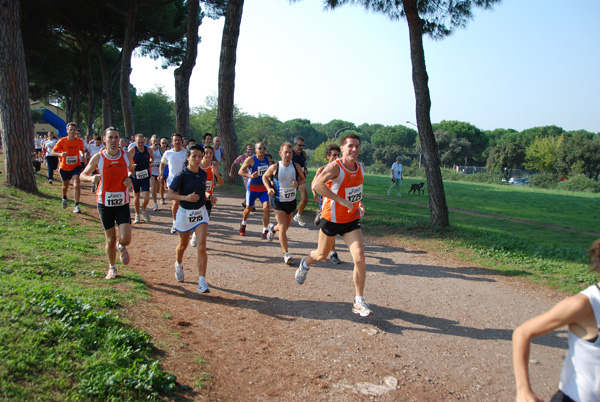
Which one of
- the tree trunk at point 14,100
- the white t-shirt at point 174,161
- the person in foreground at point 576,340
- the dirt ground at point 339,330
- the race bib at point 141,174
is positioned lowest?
the dirt ground at point 339,330

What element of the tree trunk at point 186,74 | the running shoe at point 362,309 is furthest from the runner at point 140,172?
the tree trunk at point 186,74

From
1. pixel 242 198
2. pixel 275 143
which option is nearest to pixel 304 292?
pixel 242 198

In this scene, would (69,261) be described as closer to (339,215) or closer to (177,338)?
(177,338)

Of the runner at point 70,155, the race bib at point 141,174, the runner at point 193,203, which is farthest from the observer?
the runner at point 70,155

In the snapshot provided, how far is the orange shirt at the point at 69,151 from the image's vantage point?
1209 centimetres

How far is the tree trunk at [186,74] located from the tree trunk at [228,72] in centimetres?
198

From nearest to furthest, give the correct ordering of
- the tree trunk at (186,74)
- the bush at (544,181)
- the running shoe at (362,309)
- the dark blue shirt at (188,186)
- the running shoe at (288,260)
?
the running shoe at (362,309)
the dark blue shirt at (188,186)
the running shoe at (288,260)
the tree trunk at (186,74)
the bush at (544,181)

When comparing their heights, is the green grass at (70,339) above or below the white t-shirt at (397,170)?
below

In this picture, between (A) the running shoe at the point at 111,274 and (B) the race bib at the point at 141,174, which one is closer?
(A) the running shoe at the point at 111,274

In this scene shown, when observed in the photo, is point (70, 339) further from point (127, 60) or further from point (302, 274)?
point (127, 60)

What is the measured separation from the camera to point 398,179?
23.2 meters

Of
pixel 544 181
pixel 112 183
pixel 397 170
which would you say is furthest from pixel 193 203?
pixel 544 181

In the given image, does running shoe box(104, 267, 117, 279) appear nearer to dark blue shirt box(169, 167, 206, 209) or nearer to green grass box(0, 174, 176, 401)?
green grass box(0, 174, 176, 401)

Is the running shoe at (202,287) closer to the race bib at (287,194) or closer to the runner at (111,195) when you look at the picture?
the runner at (111,195)
